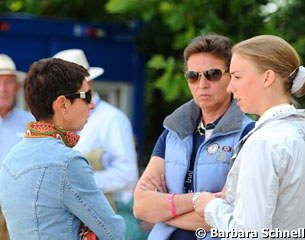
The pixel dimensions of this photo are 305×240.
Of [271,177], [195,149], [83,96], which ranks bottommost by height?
[195,149]

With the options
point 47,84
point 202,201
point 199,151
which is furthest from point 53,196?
point 199,151

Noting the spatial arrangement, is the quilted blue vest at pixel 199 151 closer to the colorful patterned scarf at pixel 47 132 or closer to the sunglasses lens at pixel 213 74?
the sunglasses lens at pixel 213 74

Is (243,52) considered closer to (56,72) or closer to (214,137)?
(214,137)

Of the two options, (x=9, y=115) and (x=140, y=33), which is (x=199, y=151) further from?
(x=140, y=33)

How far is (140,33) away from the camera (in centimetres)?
811

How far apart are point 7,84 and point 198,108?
8.50 ft

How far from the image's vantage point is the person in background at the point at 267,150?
260cm

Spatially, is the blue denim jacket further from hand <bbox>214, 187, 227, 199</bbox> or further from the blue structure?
the blue structure

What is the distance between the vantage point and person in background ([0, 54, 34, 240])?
550 cm

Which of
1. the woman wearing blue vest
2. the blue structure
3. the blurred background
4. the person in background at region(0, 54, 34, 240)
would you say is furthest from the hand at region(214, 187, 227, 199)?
the blue structure

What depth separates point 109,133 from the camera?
4.96 metres

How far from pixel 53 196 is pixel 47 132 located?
10.7 inches

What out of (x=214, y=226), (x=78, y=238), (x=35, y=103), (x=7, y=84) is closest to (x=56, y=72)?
(x=35, y=103)

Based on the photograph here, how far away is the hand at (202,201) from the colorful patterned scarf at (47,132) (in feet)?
1.85
